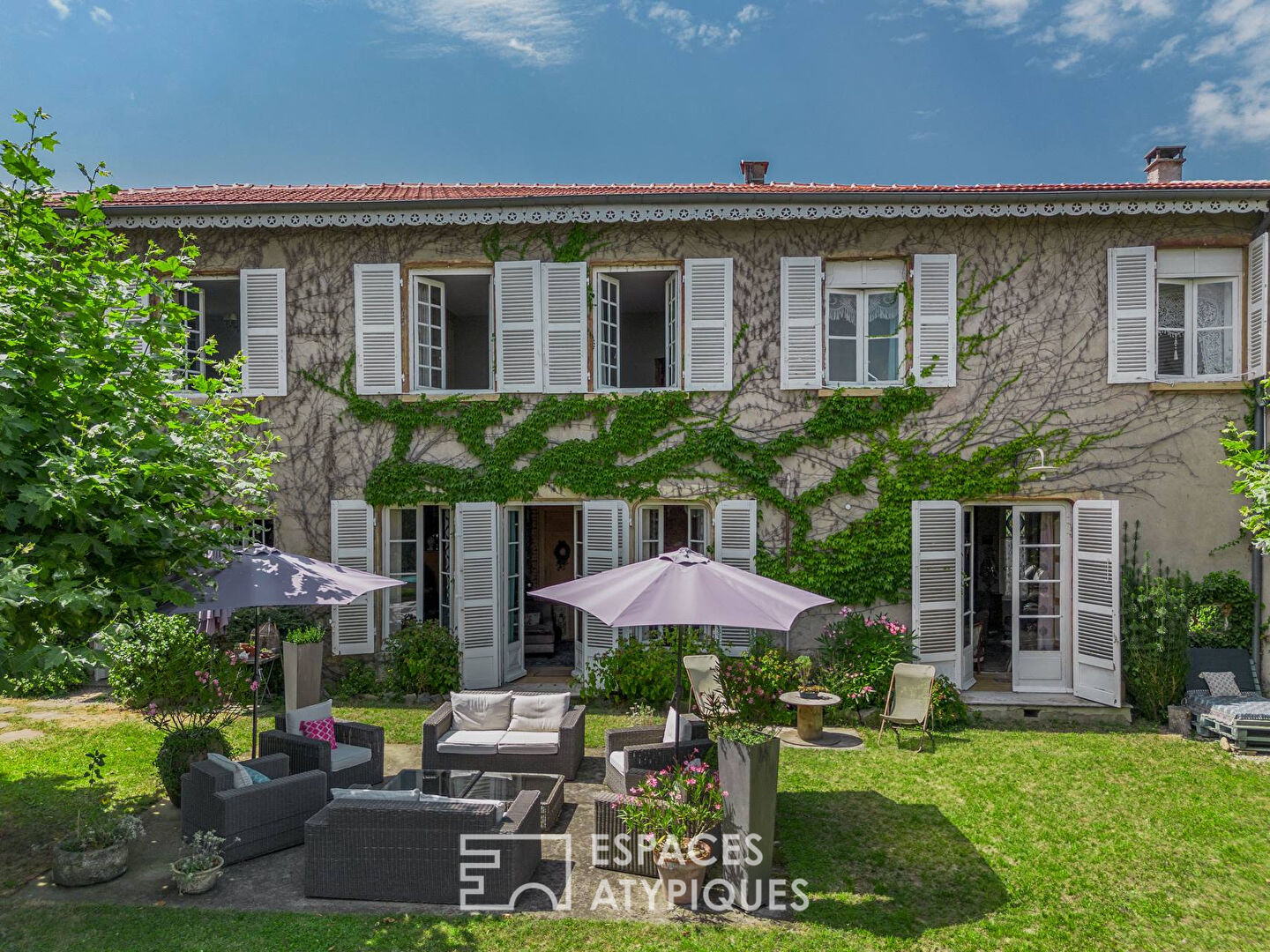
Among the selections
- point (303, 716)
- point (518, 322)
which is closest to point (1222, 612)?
point (518, 322)

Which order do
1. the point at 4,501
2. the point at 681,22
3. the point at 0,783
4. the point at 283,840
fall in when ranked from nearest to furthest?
1. the point at 4,501
2. the point at 283,840
3. the point at 0,783
4. the point at 681,22

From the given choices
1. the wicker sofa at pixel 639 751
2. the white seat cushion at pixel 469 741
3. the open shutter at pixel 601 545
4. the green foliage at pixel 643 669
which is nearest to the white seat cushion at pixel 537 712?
the white seat cushion at pixel 469 741

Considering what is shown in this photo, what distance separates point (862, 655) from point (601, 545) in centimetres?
334

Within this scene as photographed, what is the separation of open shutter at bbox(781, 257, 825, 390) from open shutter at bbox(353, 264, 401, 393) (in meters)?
4.85

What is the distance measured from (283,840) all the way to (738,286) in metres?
7.33

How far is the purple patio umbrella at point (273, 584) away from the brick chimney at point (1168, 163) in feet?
35.1

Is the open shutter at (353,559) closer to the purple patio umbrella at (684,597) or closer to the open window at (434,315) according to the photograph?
the open window at (434,315)

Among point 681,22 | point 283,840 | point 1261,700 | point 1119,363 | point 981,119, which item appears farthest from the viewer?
point 981,119

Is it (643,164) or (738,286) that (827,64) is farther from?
(738,286)

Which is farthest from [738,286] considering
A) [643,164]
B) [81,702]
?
[81,702]

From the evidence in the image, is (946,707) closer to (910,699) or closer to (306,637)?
(910,699)

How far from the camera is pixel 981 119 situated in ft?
38.5

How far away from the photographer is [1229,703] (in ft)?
25.6

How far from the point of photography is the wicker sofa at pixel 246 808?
4.96 meters
